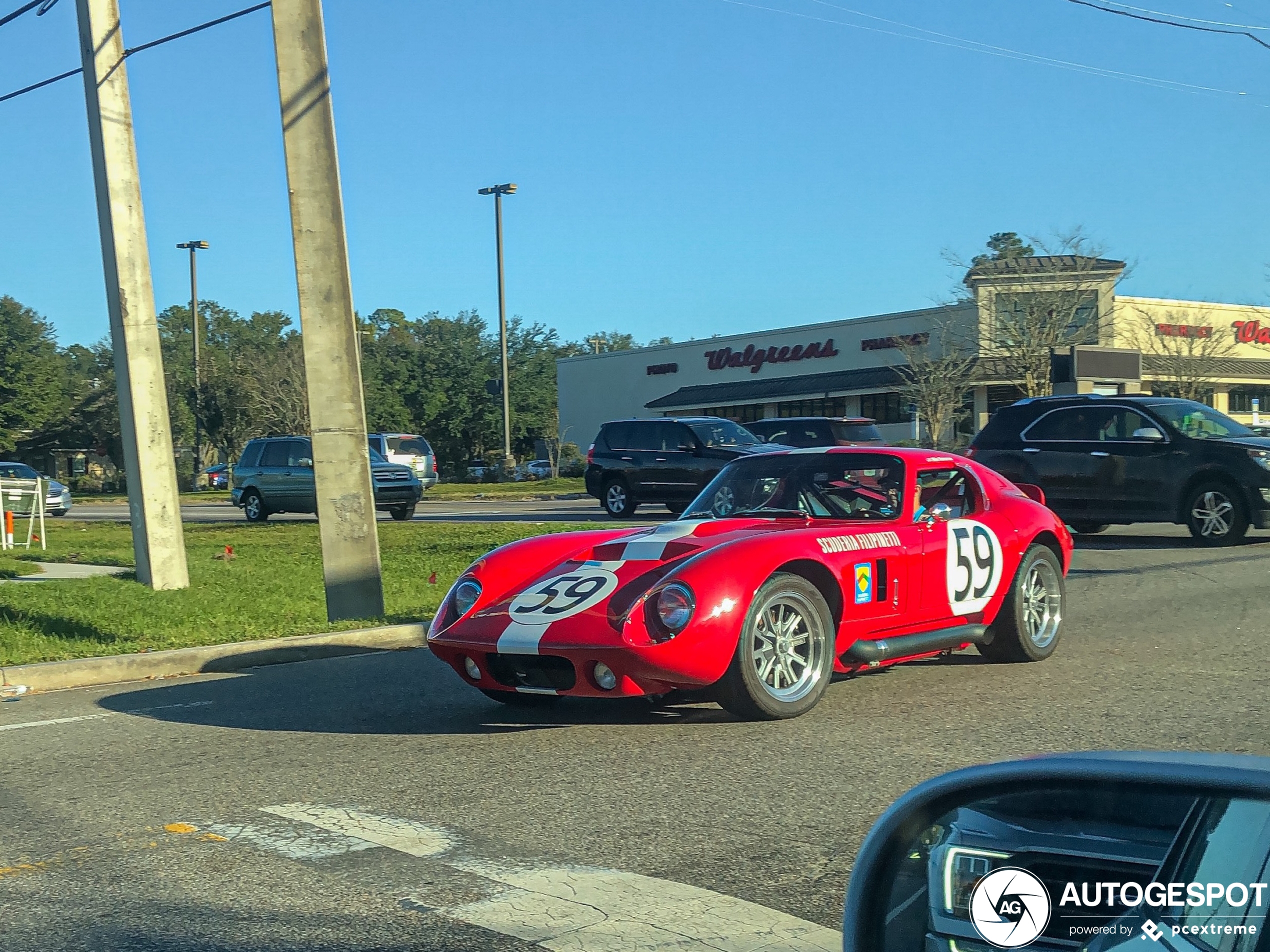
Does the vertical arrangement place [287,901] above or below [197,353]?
below

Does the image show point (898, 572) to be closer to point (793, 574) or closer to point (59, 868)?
point (793, 574)

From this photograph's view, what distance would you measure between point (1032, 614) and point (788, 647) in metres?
2.32

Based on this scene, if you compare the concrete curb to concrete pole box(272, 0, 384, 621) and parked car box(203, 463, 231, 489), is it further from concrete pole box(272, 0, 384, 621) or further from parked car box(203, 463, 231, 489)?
parked car box(203, 463, 231, 489)

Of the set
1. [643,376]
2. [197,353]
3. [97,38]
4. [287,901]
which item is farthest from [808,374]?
[287,901]

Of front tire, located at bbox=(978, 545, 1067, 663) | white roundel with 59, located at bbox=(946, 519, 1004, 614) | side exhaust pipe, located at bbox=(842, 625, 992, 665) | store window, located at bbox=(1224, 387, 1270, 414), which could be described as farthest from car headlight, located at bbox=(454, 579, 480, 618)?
store window, located at bbox=(1224, 387, 1270, 414)

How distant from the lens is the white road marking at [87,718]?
703cm

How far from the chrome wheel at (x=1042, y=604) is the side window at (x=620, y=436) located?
1530 cm

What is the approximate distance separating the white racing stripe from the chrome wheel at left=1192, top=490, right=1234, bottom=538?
1281 cm

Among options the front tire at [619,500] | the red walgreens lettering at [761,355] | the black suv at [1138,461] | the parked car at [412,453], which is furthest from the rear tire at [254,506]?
the red walgreens lettering at [761,355]

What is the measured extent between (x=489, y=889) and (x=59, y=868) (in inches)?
59.1

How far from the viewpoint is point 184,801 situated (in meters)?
5.18

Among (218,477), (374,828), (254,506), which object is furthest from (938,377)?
(218,477)

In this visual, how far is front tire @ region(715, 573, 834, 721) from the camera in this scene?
6117mm

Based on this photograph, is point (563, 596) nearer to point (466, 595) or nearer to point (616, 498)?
point (466, 595)
